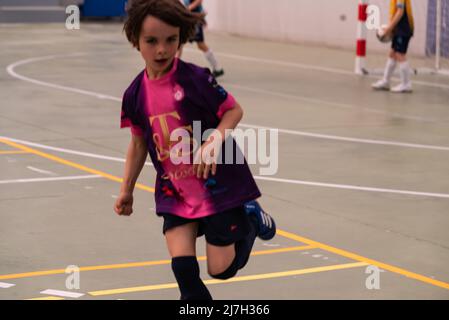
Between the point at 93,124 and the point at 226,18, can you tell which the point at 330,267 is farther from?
the point at 226,18

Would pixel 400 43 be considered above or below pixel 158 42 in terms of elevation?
below

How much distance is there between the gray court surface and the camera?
285 inches

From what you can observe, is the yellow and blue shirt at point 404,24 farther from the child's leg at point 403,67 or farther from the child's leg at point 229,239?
the child's leg at point 229,239

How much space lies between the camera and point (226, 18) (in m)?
29.5

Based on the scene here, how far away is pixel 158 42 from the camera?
541cm

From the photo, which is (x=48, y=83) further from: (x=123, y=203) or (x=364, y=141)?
(x=123, y=203)

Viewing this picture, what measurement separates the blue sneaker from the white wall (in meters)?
17.8

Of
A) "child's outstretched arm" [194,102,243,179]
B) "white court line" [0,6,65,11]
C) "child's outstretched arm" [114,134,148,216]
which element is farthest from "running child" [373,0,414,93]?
"white court line" [0,6,65,11]

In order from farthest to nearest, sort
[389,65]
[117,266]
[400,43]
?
[389,65] < [400,43] < [117,266]

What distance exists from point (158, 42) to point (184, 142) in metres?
0.52

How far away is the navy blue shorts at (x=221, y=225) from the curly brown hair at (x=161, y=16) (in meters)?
0.91

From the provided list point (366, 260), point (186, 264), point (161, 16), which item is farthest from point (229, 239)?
point (366, 260)

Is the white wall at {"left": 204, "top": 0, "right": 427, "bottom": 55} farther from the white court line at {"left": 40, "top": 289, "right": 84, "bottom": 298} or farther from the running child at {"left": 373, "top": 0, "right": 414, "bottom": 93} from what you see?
the white court line at {"left": 40, "top": 289, "right": 84, "bottom": 298}
